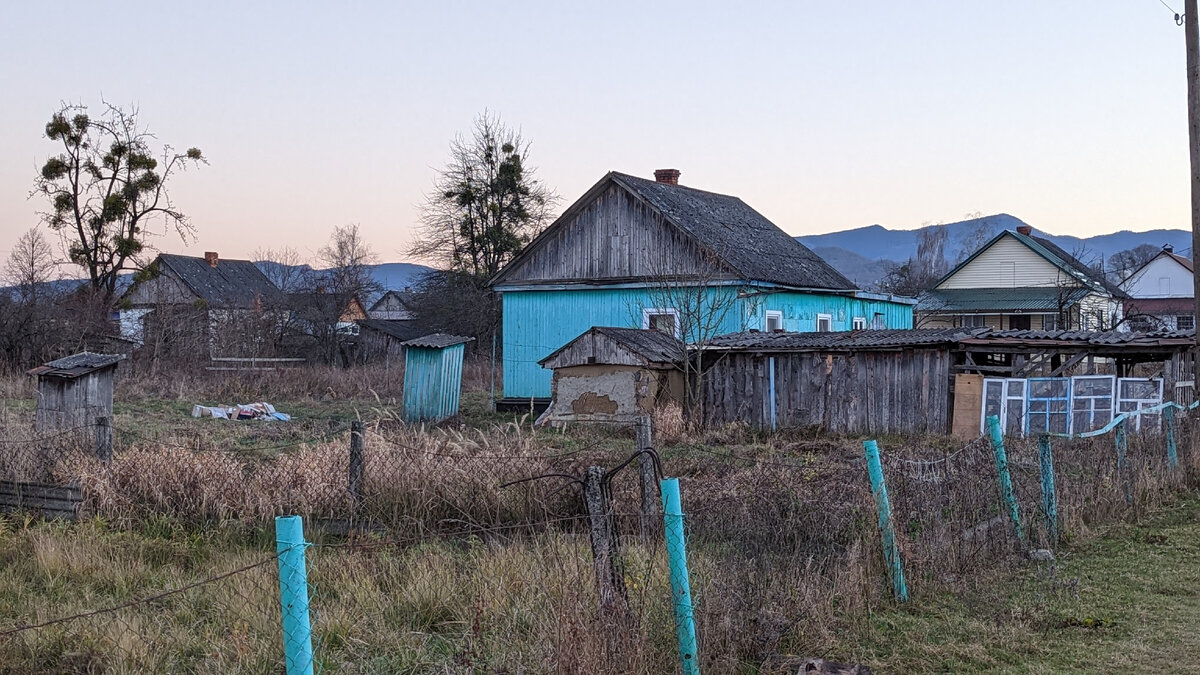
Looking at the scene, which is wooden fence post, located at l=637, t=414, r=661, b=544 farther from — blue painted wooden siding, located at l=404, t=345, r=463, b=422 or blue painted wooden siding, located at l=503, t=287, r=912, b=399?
blue painted wooden siding, located at l=503, t=287, r=912, b=399

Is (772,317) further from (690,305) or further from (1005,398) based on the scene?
(1005,398)

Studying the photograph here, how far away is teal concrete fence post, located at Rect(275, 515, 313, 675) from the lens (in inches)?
168

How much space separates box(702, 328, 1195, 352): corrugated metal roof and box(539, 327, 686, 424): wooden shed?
1.32m

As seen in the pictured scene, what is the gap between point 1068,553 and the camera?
9.18 m

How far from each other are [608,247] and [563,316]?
2.24 metres

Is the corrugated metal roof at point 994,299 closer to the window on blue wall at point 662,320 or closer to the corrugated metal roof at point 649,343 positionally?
the window on blue wall at point 662,320

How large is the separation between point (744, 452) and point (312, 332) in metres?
35.2

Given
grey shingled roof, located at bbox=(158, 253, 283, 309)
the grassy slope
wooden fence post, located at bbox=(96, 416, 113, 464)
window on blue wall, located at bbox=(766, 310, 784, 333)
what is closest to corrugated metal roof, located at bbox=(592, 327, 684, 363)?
window on blue wall, located at bbox=(766, 310, 784, 333)

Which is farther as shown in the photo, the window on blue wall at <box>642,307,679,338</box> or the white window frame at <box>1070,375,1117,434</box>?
the window on blue wall at <box>642,307,679,338</box>

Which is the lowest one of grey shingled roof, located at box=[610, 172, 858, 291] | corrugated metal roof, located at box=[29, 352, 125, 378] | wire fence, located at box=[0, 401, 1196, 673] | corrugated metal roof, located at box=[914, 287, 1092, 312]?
wire fence, located at box=[0, 401, 1196, 673]

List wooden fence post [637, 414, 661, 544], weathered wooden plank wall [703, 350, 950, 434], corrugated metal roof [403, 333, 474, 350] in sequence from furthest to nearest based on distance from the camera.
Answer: corrugated metal roof [403, 333, 474, 350] < weathered wooden plank wall [703, 350, 950, 434] < wooden fence post [637, 414, 661, 544]

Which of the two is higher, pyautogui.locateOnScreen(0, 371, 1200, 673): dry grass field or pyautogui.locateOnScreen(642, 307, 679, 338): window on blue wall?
pyautogui.locateOnScreen(642, 307, 679, 338): window on blue wall

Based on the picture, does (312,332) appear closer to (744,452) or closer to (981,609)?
(744,452)

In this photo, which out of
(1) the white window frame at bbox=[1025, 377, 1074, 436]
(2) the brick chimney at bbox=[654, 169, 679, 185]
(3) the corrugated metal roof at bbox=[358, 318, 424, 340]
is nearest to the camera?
(1) the white window frame at bbox=[1025, 377, 1074, 436]
